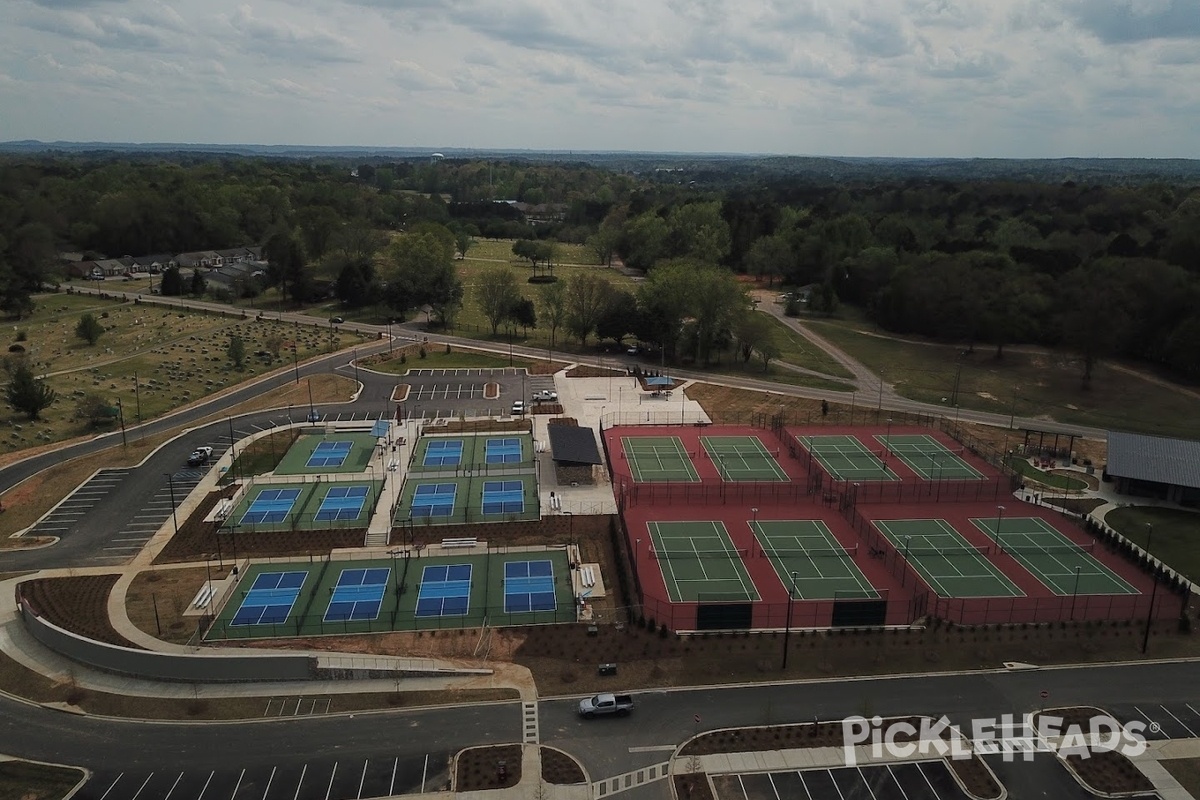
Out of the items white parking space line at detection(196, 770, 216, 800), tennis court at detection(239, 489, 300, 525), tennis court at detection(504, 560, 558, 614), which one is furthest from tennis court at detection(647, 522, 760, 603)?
tennis court at detection(239, 489, 300, 525)

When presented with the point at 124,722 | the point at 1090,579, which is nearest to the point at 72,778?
the point at 124,722

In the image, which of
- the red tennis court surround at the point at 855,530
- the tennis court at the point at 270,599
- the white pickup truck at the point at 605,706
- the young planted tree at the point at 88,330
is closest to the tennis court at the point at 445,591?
the tennis court at the point at 270,599

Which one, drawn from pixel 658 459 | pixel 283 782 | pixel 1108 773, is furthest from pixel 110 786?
pixel 658 459

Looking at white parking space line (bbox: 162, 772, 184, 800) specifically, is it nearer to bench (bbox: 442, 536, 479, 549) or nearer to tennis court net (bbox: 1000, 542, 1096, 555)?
bench (bbox: 442, 536, 479, 549)

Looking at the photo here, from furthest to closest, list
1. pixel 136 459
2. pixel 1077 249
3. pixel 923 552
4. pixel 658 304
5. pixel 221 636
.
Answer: pixel 1077 249 < pixel 658 304 < pixel 136 459 < pixel 923 552 < pixel 221 636

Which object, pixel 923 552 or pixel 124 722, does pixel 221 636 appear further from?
pixel 923 552
